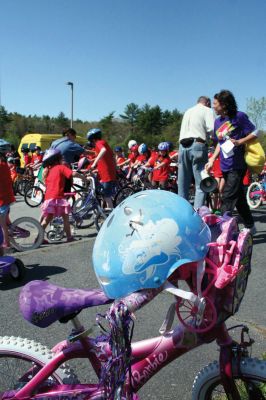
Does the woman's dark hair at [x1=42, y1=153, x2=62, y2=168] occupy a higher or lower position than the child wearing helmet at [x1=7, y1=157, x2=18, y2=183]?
higher

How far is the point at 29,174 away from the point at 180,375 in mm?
14147

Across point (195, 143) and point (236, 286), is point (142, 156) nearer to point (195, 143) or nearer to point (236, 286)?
point (195, 143)

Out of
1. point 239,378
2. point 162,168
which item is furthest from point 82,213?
point 239,378

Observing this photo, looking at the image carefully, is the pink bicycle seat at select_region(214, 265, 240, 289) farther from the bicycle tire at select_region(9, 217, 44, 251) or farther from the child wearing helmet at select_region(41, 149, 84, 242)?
the child wearing helmet at select_region(41, 149, 84, 242)

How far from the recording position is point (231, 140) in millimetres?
4941

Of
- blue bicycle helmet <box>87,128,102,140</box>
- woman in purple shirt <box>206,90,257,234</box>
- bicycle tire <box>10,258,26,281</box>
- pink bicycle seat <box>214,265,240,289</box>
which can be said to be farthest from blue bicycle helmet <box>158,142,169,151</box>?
pink bicycle seat <box>214,265,240,289</box>

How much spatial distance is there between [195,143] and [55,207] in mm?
2410

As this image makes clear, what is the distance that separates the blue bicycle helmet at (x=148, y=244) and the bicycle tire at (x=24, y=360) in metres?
0.56

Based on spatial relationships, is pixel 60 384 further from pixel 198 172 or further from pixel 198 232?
pixel 198 172

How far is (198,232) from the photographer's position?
5.08 ft

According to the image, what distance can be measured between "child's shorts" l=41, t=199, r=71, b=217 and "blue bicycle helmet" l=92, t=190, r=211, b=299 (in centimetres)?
500

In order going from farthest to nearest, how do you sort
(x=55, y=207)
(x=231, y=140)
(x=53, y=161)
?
(x=53, y=161)
(x=55, y=207)
(x=231, y=140)

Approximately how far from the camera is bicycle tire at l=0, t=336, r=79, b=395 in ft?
6.11

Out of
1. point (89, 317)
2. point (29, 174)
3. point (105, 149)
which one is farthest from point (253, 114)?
point (89, 317)
